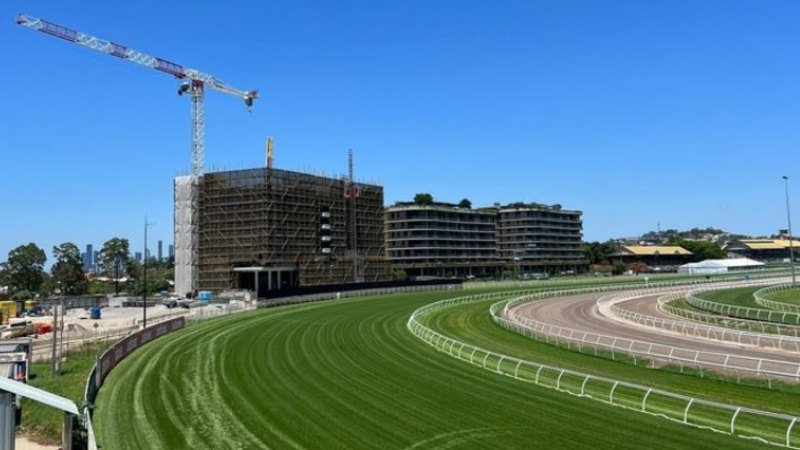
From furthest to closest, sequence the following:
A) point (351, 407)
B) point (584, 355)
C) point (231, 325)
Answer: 1. point (231, 325)
2. point (584, 355)
3. point (351, 407)

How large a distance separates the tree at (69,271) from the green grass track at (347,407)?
10917 cm

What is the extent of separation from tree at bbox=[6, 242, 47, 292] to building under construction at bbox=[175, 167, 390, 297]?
137ft

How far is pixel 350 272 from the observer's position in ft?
415

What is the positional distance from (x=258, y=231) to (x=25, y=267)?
62809 mm

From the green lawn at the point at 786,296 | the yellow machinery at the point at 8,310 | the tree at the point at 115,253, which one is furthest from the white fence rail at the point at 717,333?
the tree at the point at 115,253

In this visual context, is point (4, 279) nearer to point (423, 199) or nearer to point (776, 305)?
point (423, 199)

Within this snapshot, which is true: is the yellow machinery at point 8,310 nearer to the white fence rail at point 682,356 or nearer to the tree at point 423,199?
the white fence rail at point 682,356

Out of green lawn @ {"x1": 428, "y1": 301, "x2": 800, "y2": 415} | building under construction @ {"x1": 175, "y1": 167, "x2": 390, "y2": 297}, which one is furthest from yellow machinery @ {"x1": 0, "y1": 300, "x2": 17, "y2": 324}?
green lawn @ {"x1": 428, "y1": 301, "x2": 800, "y2": 415}

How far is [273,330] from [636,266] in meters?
159

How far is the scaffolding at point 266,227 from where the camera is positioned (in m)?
110

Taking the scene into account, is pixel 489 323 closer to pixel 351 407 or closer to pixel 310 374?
pixel 310 374

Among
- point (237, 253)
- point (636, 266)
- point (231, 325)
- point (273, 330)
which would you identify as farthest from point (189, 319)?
point (636, 266)

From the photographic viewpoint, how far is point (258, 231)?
109m

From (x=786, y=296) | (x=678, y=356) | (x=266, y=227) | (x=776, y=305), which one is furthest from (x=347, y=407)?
(x=266, y=227)
